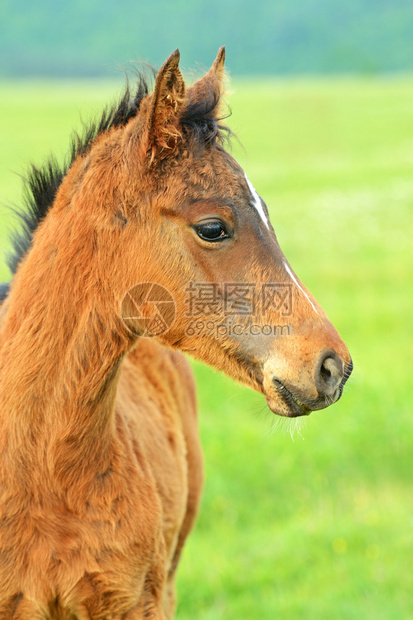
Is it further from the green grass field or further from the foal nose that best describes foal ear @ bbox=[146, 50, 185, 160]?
the foal nose

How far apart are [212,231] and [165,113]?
1.63 feet

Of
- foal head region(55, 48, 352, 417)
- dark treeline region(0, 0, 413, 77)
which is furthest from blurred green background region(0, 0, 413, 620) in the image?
dark treeline region(0, 0, 413, 77)

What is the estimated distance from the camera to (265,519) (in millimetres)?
5926

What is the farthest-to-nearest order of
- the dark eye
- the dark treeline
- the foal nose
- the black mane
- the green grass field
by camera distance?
the dark treeline → the green grass field → the black mane → the dark eye → the foal nose

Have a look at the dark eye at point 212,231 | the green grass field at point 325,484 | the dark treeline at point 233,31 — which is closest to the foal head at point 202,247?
the dark eye at point 212,231

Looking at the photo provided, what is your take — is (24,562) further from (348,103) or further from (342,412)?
(348,103)

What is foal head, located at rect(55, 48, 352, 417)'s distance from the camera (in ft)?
9.11

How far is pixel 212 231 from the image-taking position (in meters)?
2.79

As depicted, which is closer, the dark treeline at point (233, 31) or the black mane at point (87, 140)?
the black mane at point (87, 140)

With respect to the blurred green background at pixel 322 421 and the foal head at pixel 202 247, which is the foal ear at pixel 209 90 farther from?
the blurred green background at pixel 322 421

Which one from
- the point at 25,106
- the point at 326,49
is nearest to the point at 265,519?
the point at 25,106

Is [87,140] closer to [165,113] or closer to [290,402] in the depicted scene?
[165,113]

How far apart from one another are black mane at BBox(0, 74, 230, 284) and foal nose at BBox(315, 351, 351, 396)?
99 cm

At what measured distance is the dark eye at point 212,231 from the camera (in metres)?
2.79
